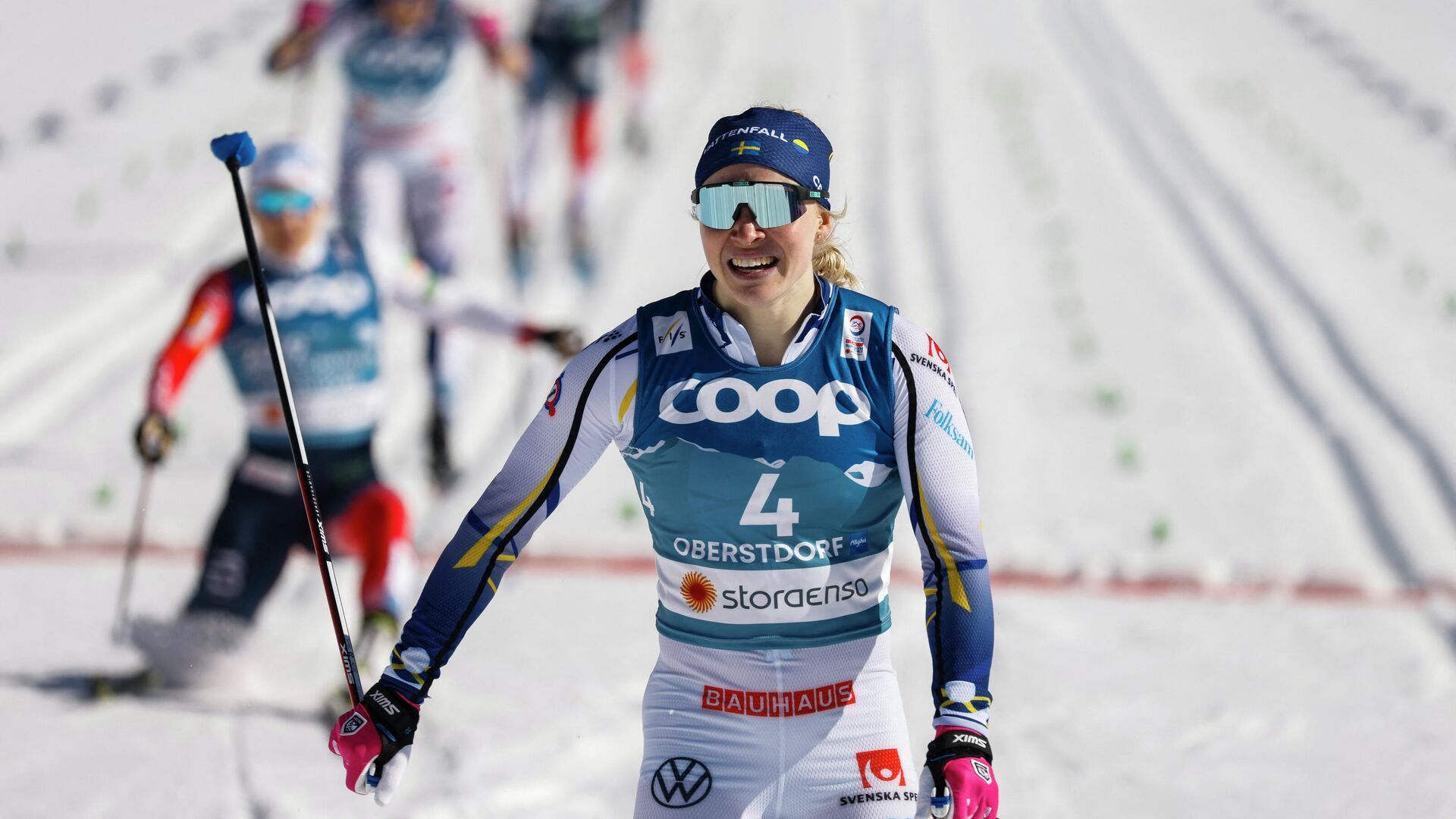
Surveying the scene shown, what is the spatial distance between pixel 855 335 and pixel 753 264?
0.28 metres

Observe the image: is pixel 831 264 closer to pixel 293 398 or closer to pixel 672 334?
pixel 672 334

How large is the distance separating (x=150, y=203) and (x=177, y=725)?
355 inches

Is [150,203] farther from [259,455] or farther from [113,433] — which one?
[259,455]

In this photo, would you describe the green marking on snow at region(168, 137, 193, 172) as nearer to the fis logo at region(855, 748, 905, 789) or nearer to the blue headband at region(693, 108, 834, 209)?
the blue headband at region(693, 108, 834, 209)

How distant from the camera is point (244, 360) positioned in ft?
19.4

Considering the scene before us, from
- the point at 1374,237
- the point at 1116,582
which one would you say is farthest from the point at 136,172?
the point at 1374,237

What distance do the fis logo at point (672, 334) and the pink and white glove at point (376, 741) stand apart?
2.95 feet

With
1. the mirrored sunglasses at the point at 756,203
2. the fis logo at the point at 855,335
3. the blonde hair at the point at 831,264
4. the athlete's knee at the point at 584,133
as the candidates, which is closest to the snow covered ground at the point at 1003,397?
the athlete's knee at the point at 584,133

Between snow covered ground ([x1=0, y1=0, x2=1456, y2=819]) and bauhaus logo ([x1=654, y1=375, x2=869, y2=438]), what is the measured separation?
2.36 meters

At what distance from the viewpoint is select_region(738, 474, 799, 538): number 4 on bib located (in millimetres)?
3039

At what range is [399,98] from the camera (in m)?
9.10

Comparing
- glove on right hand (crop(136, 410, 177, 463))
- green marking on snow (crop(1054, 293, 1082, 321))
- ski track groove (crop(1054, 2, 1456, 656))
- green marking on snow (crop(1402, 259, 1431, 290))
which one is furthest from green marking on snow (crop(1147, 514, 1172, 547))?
green marking on snow (crop(1402, 259, 1431, 290))

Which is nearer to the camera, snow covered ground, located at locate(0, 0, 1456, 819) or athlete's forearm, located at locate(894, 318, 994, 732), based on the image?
athlete's forearm, located at locate(894, 318, 994, 732)

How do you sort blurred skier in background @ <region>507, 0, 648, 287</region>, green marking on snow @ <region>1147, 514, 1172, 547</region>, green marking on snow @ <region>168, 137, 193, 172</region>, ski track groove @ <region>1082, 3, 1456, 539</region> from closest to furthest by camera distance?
green marking on snow @ <region>1147, 514, 1172, 547</region>, ski track groove @ <region>1082, 3, 1456, 539</region>, blurred skier in background @ <region>507, 0, 648, 287</region>, green marking on snow @ <region>168, 137, 193, 172</region>
